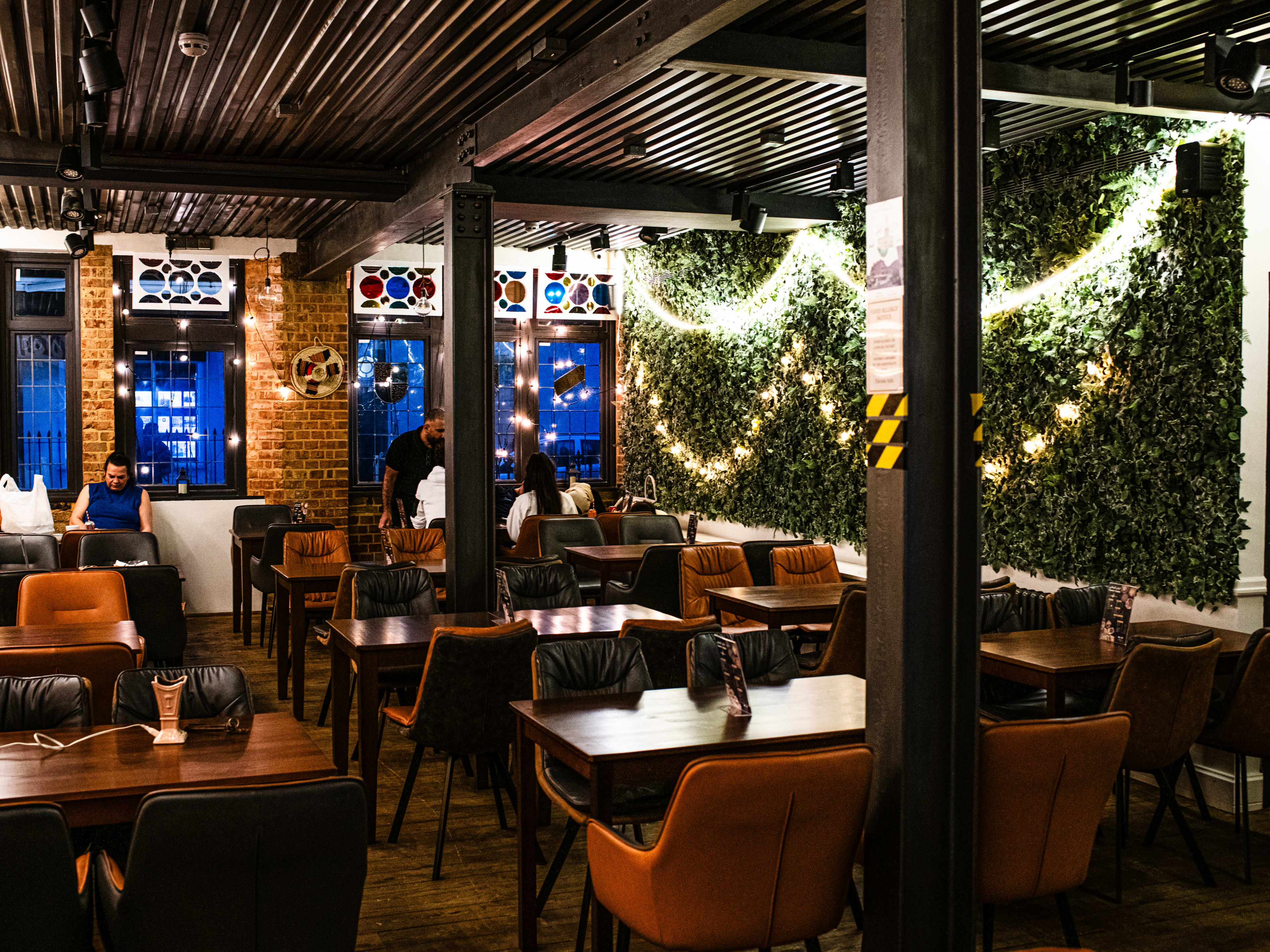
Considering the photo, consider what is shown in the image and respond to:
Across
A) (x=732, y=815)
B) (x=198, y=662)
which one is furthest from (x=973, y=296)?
(x=198, y=662)

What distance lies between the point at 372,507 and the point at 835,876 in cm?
951

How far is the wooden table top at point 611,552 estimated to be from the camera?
8.20 meters

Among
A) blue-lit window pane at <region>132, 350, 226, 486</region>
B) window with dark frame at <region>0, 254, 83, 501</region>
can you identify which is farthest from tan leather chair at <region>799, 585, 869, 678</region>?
window with dark frame at <region>0, 254, 83, 501</region>

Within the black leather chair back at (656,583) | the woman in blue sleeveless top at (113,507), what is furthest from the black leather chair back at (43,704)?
the woman in blue sleeveless top at (113,507)

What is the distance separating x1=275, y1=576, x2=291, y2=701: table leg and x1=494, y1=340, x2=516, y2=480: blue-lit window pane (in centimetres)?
443

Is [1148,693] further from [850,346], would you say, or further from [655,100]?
[850,346]

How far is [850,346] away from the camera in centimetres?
861

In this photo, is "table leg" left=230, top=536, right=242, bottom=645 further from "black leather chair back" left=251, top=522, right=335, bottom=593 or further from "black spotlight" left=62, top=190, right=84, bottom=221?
"black spotlight" left=62, top=190, right=84, bottom=221

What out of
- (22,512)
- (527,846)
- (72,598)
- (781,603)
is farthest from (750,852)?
(22,512)

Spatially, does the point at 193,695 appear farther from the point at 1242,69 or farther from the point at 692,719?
the point at 1242,69

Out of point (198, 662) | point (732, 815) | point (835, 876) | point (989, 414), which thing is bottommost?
point (198, 662)

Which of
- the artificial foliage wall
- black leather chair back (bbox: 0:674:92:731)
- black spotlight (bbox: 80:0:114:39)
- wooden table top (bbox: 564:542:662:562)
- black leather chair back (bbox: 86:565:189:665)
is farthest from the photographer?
wooden table top (bbox: 564:542:662:562)

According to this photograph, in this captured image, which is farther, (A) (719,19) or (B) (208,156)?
(B) (208,156)

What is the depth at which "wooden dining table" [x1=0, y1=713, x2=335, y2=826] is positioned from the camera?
123 inches
